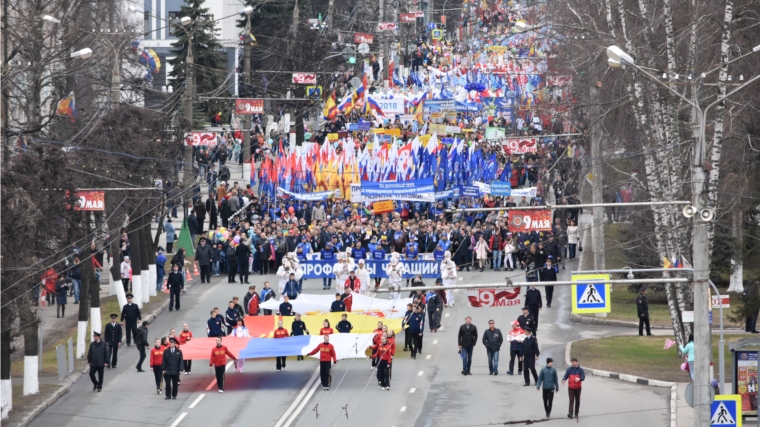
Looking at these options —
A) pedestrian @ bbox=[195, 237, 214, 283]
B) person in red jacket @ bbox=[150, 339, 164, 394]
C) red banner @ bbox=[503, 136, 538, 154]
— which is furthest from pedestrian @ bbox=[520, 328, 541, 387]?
red banner @ bbox=[503, 136, 538, 154]

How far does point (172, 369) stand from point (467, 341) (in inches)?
260

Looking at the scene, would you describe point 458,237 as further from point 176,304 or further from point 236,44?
point 236,44

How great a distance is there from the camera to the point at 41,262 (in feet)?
91.0

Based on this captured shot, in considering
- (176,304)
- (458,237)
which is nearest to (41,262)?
(176,304)

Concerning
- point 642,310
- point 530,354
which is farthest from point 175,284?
point 642,310

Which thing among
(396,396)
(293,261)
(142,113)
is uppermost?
(142,113)

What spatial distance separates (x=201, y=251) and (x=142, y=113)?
520cm

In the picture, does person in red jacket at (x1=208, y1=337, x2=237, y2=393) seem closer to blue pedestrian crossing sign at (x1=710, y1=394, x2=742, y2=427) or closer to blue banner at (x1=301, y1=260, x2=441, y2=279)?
blue banner at (x1=301, y1=260, x2=441, y2=279)

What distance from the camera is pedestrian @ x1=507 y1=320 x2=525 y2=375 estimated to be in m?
29.7

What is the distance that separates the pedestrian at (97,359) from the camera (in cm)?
2830

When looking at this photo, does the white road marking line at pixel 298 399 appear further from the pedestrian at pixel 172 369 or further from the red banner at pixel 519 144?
the red banner at pixel 519 144

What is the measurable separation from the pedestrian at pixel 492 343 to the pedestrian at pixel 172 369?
682 cm

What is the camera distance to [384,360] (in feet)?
92.3

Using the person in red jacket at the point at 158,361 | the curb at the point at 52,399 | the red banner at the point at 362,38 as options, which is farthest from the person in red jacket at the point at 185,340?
the red banner at the point at 362,38
